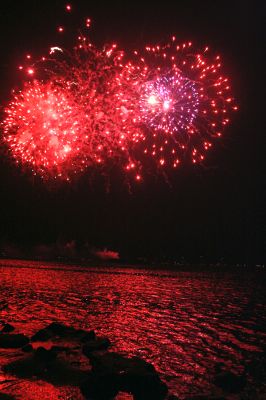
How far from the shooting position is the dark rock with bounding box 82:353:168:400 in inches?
410

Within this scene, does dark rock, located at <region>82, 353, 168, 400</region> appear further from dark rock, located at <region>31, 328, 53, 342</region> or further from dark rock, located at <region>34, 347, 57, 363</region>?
dark rock, located at <region>31, 328, 53, 342</region>

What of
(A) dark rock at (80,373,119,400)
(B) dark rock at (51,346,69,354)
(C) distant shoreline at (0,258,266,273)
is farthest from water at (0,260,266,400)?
(C) distant shoreline at (0,258,266,273)

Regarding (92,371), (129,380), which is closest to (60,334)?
(92,371)

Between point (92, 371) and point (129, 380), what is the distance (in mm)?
1430

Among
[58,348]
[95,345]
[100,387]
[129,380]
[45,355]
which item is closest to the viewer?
[100,387]

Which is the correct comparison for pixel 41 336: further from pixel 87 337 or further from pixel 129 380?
pixel 129 380

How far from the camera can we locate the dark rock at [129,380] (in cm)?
1041

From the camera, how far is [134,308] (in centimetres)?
2672

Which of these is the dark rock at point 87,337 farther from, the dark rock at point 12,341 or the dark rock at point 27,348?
the dark rock at point 27,348

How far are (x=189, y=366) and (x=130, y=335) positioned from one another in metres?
4.66

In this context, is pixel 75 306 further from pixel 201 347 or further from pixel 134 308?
pixel 201 347

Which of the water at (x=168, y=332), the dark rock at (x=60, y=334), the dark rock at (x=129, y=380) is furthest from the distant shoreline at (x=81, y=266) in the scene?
the dark rock at (x=129, y=380)

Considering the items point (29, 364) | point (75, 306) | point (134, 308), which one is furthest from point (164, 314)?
point (29, 364)

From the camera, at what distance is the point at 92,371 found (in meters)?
11.8
